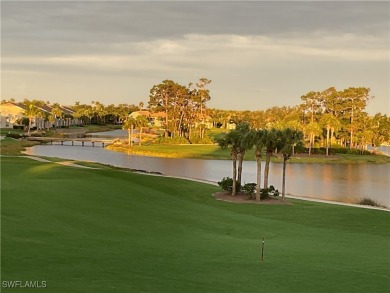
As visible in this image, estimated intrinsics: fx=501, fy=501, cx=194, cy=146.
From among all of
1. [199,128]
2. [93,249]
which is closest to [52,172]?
[93,249]

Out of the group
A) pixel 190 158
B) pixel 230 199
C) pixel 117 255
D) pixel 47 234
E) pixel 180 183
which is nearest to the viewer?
pixel 117 255

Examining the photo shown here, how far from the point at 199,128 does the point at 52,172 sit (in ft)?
307

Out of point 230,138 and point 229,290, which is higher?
point 230,138

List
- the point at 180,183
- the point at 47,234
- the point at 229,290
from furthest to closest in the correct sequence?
1. the point at 180,183
2. the point at 47,234
3. the point at 229,290

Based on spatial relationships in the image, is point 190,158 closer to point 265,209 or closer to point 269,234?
point 265,209

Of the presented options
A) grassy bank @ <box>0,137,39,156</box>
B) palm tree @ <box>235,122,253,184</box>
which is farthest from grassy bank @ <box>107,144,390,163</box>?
palm tree @ <box>235,122,253,184</box>

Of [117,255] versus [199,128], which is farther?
[199,128]

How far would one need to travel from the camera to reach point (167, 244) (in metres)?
17.5

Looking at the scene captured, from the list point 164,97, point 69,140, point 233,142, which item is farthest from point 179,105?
point 233,142

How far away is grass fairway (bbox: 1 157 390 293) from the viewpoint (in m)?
12.4

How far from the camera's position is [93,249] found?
49.1 ft

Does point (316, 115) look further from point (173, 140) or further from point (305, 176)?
point (305, 176)

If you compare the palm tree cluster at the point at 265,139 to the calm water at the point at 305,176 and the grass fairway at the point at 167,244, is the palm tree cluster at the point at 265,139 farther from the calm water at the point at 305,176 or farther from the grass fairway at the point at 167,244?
the calm water at the point at 305,176

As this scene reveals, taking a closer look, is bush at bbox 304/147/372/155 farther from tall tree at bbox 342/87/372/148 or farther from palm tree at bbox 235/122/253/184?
palm tree at bbox 235/122/253/184
